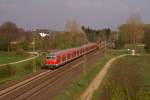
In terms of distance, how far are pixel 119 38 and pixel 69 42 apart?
91.7 ft

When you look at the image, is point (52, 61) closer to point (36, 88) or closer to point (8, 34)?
point (36, 88)

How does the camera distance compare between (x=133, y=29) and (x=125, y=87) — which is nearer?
(x=125, y=87)

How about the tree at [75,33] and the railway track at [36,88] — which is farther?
the tree at [75,33]

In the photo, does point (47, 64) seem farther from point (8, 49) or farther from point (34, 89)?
point (8, 49)

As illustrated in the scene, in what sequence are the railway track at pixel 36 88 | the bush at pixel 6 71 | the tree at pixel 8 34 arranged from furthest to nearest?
the tree at pixel 8 34 < the bush at pixel 6 71 < the railway track at pixel 36 88

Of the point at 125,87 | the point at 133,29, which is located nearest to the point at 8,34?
the point at 133,29

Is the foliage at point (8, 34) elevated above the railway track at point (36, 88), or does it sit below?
above

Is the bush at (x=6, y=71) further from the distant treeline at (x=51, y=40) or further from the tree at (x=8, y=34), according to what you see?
the tree at (x=8, y=34)

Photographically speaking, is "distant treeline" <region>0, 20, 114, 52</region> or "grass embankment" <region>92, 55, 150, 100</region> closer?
"grass embankment" <region>92, 55, 150, 100</region>

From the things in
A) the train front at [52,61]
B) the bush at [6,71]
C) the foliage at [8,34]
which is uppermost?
the foliage at [8,34]

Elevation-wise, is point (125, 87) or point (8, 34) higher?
point (8, 34)

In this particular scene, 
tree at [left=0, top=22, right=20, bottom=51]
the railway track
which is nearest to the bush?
the railway track

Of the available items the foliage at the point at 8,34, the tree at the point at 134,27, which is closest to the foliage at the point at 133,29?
the tree at the point at 134,27

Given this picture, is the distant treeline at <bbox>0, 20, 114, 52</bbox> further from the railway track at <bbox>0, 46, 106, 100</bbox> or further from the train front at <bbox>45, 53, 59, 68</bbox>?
the railway track at <bbox>0, 46, 106, 100</bbox>
